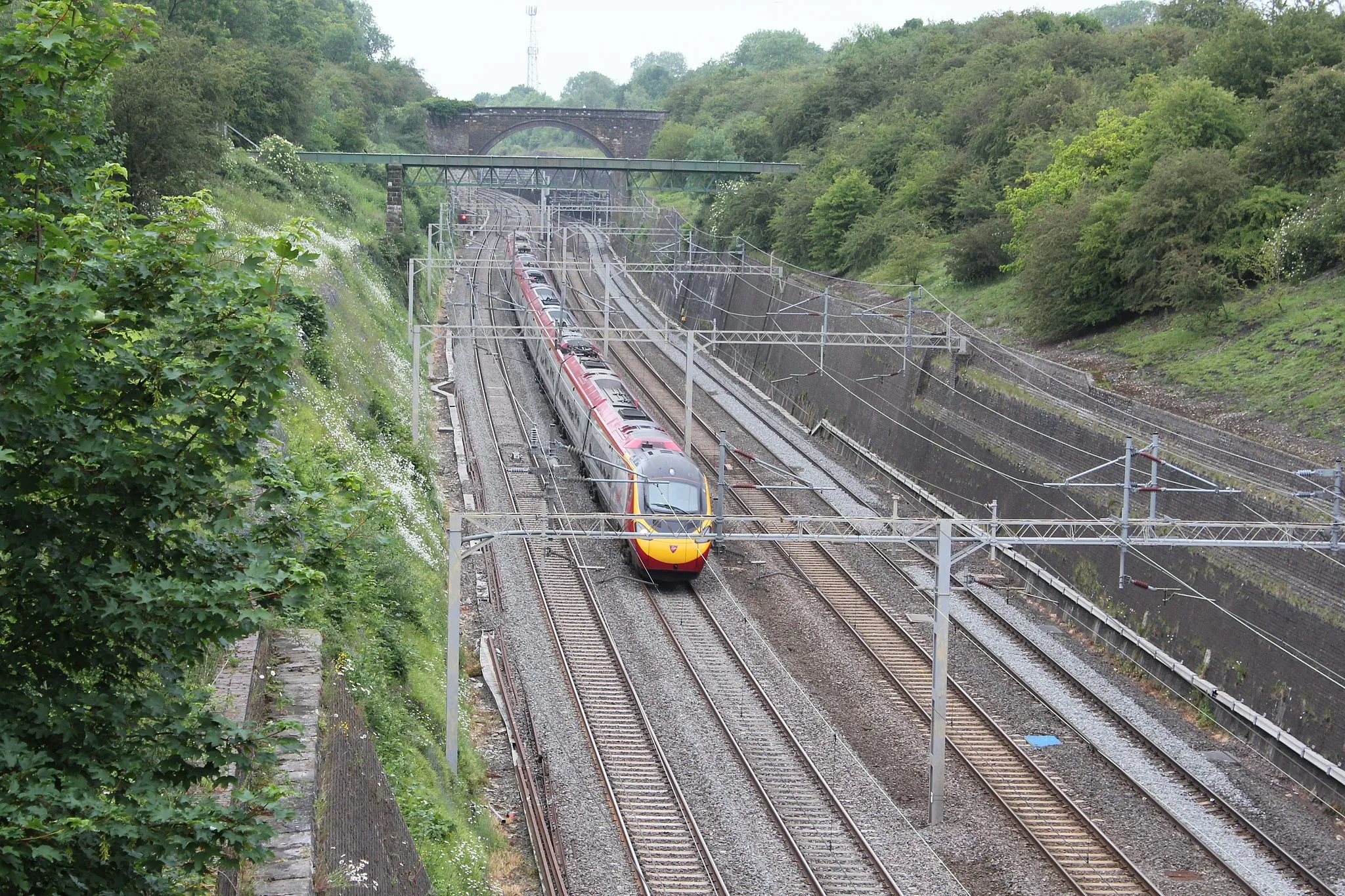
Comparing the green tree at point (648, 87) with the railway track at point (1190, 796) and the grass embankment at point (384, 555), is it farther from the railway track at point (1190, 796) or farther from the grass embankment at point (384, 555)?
the railway track at point (1190, 796)

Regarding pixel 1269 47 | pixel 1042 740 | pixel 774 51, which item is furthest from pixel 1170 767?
pixel 774 51

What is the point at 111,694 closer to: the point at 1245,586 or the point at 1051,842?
the point at 1051,842

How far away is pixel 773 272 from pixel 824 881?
39.9m

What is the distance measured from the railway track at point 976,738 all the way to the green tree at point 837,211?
23419 millimetres

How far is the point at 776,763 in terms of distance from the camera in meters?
19.0

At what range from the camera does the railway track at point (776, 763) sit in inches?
632

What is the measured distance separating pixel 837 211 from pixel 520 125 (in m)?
41.2

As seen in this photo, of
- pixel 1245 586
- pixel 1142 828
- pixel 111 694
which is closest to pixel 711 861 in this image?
pixel 1142 828

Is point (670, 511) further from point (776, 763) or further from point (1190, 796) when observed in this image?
point (1190, 796)

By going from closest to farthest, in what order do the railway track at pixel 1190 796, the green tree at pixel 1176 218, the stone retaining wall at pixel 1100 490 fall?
the railway track at pixel 1190 796 < the stone retaining wall at pixel 1100 490 < the green tree at pixel 1176 218

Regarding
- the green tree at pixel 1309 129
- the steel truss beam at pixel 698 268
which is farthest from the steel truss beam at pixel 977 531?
the steel truss beam at pixel 698 268

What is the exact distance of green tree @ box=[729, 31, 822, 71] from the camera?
141 m

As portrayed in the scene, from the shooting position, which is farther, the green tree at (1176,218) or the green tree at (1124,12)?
the green tree at (1124,12)

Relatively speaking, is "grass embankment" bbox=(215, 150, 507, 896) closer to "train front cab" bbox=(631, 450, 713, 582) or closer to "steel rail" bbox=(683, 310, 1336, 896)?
"train front cab" bbox=(631, 450, 713, 582)
